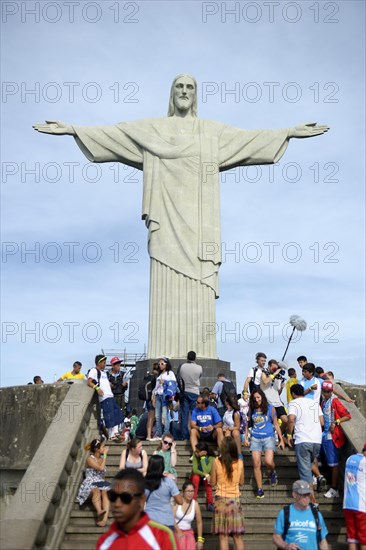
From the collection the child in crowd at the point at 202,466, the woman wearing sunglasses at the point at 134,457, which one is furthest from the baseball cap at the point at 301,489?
the child in crowd at the point at 202,466

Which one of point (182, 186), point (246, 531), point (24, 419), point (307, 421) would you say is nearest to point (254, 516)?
point (246, 531)

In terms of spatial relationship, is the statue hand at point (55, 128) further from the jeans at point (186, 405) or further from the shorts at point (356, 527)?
the shorts at point (356, 527)

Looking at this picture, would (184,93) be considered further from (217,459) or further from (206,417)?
(217,459)

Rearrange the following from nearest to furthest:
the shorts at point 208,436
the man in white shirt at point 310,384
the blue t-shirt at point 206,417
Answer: the man in white shirt at point 310,384, the shorts at point 208,436, the blue t-shirt at point 206,417

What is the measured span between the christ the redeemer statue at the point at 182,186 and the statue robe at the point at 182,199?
23mm

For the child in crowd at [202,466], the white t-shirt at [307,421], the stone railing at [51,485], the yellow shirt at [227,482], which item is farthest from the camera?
the white t-shirt at [307,421]

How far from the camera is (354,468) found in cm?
773

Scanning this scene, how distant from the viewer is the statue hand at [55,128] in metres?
16.2

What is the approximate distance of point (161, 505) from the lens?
6930mm

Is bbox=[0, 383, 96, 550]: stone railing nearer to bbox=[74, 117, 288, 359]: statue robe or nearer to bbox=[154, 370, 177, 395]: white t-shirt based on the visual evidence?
bbox=[154, 370, 177, 395]: white t-shirt

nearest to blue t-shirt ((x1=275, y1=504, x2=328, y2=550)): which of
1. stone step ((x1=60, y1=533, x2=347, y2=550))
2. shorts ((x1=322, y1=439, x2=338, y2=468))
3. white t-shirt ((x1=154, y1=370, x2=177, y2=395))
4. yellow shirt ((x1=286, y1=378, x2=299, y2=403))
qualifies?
stone step ((x1=60, y1=533, x2=347, y2=550))

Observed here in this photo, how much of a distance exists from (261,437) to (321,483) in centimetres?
102

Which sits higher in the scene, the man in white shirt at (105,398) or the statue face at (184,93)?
the statue face at (184,93)

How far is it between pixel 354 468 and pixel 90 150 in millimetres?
11204
